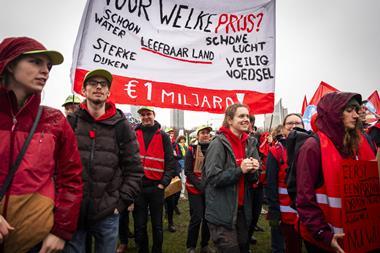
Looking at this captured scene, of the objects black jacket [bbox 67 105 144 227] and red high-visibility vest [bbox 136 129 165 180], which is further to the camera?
red high-visibility vest [bbox 136 129 165 180]

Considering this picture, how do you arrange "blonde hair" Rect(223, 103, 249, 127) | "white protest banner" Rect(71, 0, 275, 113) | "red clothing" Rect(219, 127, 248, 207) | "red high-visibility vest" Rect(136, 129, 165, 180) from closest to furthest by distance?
"red clothing" Rect(219, 127, 248, 207)
"blonde hair" Rect(223, 103, 249, 127)
"white protest banner" Rect(71, 0, 275, 113)
"red high-visibility vest" Rect(136, 129, 165, 180)

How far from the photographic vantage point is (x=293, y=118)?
4305mm

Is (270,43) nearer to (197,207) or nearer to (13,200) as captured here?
(197,207)

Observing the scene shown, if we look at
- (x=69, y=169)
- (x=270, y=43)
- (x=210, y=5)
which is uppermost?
(x=210, y=5)

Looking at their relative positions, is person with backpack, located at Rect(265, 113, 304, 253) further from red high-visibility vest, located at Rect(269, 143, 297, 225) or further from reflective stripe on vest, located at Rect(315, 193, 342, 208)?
reflective stripe on vest, located at Rect(315, 193, 342, 208)

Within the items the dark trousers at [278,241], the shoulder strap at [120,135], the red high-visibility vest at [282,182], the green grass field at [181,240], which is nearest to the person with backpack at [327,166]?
the red high-visibility vest at [282,182]

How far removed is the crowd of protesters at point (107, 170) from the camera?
183 cm

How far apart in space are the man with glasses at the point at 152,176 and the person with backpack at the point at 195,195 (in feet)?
2.29

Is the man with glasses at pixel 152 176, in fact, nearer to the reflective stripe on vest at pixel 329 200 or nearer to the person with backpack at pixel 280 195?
the person with backpack at pixel 280 195

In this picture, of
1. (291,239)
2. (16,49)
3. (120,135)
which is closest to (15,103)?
(16,49)

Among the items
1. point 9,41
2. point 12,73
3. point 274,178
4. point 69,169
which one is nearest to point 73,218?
point 69,169

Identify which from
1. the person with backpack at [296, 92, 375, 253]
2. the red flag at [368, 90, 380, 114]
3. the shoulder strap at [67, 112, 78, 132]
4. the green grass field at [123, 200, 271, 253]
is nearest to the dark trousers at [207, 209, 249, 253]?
the person with backpack at [296, 92, 375, 253]

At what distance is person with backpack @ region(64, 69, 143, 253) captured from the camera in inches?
101

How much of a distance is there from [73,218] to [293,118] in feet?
11.0
